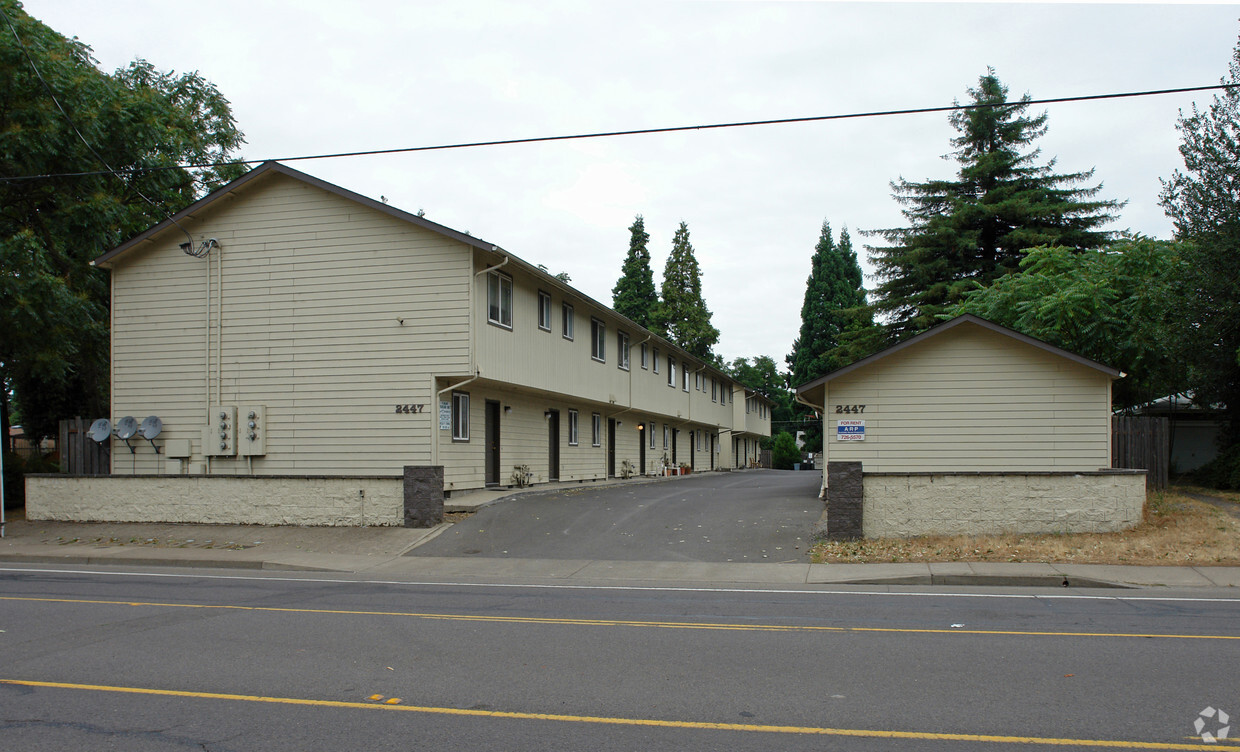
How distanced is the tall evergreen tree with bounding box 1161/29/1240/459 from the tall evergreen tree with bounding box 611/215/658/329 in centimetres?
3906

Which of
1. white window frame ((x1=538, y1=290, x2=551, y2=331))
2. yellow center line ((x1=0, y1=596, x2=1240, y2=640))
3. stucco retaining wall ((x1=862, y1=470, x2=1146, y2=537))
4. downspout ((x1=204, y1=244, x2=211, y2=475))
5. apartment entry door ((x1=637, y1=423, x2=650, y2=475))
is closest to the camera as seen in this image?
yellow center line ((x1=0, y1=596, x2=1240, y2=640))

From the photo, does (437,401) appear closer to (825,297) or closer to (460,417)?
(460,417)

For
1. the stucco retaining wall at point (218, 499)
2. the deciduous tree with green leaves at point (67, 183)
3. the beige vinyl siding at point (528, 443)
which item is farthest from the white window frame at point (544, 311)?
the deciduous tree with green leaves at point (67, 183)

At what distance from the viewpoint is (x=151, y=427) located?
20.9m

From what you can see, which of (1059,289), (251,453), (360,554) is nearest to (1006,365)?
(1059,289)

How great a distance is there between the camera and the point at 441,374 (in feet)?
63.7

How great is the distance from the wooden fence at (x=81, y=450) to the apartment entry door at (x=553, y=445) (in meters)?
11.6

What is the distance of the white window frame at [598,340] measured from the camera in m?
27.7

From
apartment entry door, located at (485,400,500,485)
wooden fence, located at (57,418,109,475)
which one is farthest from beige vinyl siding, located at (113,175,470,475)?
apartment entry door, located at (485,400,500,485)

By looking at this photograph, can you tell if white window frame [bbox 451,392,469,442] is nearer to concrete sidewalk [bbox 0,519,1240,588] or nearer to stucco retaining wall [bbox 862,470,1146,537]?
concrete sidewalk [bbox 0,519,1240,588]

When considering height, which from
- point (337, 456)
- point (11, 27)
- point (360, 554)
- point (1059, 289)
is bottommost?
point (360, 554)

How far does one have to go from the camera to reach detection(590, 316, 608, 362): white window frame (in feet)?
90.9

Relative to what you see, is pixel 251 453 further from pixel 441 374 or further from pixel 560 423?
pixel 560 423

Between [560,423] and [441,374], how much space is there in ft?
26.7
